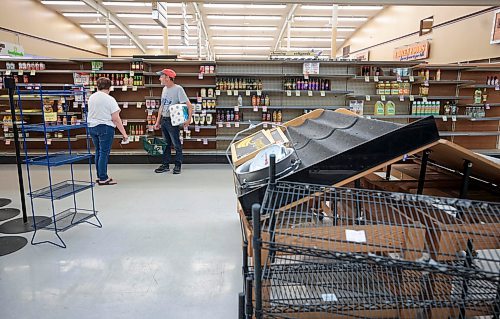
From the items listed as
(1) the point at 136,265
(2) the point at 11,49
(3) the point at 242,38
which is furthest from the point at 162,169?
(3) the point at 242,38

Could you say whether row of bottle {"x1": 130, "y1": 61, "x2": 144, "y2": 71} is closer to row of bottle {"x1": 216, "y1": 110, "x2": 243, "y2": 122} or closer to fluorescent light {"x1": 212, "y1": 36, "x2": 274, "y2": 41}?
row of bottle {"x1": 216, "y1": 110, "x2": 243, "y2": 122}

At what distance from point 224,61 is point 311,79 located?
5.83 ft

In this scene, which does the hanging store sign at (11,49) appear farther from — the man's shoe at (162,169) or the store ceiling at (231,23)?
the man's shoe at (162,169)

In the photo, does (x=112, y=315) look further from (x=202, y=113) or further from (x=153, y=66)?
(x=153, y=66)

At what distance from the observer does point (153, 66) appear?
22.3 ft

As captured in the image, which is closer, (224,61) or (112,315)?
(112,315)

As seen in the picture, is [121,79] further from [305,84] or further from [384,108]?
[384,108]

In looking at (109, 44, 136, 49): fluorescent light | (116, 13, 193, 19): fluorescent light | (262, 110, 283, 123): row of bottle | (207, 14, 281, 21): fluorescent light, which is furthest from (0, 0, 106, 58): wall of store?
(262, 110, 283, 123): row of bottle

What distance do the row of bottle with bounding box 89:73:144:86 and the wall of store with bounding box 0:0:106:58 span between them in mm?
4192

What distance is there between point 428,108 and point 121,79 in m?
6.36

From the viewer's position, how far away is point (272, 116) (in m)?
6.69

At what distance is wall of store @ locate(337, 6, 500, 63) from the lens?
7.12 m

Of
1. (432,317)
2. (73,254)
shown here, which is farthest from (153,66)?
(432,317)

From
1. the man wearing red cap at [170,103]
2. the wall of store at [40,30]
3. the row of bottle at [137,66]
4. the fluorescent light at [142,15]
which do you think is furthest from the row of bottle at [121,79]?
the fluorescent light at [142,15]
